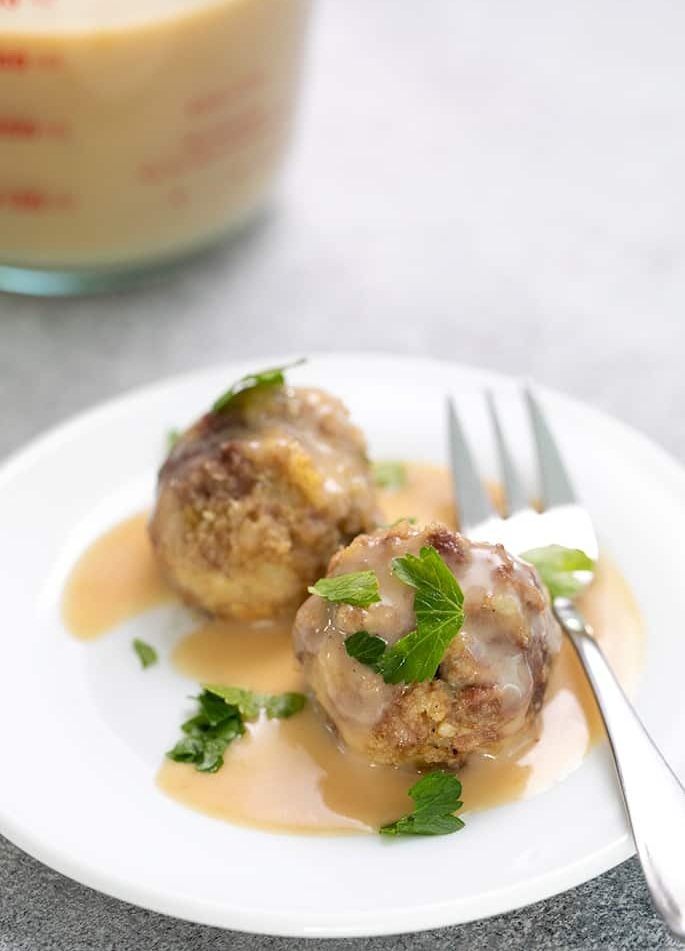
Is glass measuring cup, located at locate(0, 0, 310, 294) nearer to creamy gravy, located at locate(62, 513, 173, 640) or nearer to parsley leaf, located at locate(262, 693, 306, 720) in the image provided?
creamy gravy, located at locate(62, 513, 173, 640)

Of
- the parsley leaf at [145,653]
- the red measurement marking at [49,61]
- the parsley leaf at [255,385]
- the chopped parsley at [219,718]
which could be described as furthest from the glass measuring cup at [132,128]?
the chopped parsley at [219,718]

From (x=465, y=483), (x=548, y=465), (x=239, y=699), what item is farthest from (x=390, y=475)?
(x=239, y=699)

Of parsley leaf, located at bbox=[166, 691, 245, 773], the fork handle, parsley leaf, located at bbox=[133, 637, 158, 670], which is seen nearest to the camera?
the fork handle

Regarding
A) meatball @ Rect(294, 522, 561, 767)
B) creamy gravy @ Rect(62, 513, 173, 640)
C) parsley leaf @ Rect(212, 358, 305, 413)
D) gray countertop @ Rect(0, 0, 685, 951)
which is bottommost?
gray countertop @ Rect(0, 0, 685, 951)

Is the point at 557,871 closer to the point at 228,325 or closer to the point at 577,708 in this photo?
the point at 577,708

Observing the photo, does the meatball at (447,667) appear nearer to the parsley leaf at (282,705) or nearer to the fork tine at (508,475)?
the parsley leaf at (282,705)

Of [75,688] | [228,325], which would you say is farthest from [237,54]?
[75,688]

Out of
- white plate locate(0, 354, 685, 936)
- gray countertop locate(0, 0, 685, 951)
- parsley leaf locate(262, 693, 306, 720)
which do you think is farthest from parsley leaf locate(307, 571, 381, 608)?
gray countertop locate(0, 0, 685, 951)
